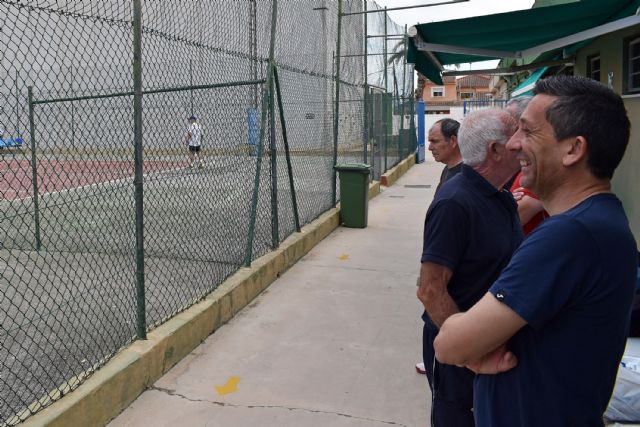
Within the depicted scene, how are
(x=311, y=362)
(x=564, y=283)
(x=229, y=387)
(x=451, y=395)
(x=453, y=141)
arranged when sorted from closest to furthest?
1. (x=564, y=283)
2. (x=451, y=395)
3. (x=453, y=141)
4. (x=229, y=387)
5. (x=311, y=362)

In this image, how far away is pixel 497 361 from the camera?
1391 millimetres

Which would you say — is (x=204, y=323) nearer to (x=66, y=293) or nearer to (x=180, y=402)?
(x=180, y=402)

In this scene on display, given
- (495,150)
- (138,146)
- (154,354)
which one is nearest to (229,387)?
(154,354)

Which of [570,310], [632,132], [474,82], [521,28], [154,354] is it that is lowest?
[154,354]

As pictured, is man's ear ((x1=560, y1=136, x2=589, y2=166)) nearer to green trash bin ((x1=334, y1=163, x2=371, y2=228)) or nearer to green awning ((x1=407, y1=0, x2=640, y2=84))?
green awning ((x1=407, y1=0, x2=640, y2=84))

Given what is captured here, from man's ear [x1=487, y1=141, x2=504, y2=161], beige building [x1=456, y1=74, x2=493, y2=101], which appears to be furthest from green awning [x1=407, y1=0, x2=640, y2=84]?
beige building [x1=456, y1=74, x2=493, y2=101]

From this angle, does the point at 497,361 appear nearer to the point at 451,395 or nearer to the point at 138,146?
the point at 451,395

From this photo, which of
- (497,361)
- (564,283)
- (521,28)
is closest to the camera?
(564,283)

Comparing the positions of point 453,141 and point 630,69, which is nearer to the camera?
point 453,141

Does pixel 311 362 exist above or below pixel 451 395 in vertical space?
below

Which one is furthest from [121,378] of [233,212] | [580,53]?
[580,53]

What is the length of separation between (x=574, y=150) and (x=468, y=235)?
33.6 inches

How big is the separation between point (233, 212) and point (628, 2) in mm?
5068

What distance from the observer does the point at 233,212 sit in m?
7.28
